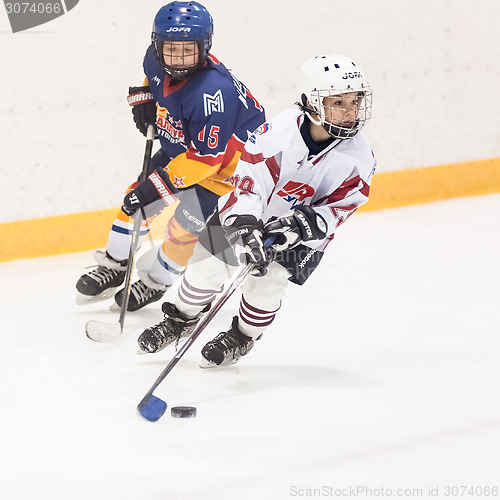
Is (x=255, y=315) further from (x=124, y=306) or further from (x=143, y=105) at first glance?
(x=143, y=105)

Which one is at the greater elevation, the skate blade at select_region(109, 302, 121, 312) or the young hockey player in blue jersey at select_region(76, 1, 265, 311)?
the young hockey player in blue jersey at select_region(76, 1, 265, 311)

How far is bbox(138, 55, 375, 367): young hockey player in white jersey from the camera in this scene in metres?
2.24

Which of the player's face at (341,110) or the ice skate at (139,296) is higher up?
the player's face at (341,110)

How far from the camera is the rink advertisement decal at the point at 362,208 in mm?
4008

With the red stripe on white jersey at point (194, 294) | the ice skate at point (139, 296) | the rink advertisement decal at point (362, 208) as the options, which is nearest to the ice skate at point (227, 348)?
the red stripe on white jersey at point (194, 294)

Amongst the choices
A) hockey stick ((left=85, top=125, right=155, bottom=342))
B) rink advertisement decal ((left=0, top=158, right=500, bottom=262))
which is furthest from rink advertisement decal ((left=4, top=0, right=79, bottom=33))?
hockey stick ((left=85, top=125, right=155, bottom=342))

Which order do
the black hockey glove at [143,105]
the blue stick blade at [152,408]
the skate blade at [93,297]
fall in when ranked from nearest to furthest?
1. the blue stick blade at [152,408]
2. the black hockey glove at [143,105]
3. the skate blade at [93,297]

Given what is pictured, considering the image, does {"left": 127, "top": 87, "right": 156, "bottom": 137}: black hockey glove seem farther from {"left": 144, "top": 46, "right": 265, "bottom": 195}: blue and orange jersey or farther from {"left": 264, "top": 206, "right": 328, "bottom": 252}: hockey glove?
A: {"left": 264, "top": 206, "right": 328, "bottom": 252}: hockey glove

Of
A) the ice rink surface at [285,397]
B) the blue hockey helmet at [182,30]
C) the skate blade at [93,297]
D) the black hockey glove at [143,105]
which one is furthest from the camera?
the skate blade at [93,297]

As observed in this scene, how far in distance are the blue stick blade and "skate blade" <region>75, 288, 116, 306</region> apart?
1126 mm

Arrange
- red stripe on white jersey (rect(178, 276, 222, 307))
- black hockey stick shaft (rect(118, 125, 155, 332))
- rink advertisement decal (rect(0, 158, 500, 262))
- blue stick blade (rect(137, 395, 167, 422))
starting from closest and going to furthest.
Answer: blue stick blade (rect(137, 395, 167, 422)) → red stripe on white jersey (rect(178, 276, 222, 307)) → black hockey stick shaft (rect(118, 125, 155, 332)) → rink advertisement decal (rect(0, 158, 500, 262))

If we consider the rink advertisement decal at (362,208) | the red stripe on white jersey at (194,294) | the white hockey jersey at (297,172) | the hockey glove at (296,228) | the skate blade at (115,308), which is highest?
the white hockey jersey at (297,172)

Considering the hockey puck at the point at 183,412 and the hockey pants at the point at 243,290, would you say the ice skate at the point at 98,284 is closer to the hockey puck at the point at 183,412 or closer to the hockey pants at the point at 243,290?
the hockey pants at the point at 243,290

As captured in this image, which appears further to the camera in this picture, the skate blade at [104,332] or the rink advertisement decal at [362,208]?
the rink advertisement decal at [362,208]
